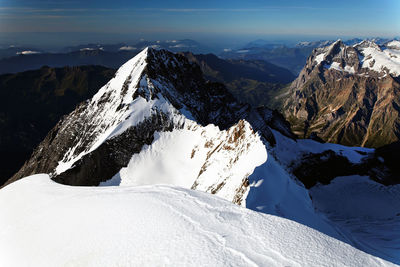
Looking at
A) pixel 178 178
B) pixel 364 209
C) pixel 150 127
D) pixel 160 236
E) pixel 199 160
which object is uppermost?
pixel 160 236

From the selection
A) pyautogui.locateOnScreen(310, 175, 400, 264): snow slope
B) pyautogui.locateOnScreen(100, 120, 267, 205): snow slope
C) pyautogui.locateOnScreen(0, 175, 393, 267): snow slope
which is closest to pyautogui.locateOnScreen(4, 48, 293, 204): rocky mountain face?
pyautogui.locateOnScreen(100, 120, 267, 205): snow slope

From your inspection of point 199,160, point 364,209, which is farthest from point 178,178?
point 364,209

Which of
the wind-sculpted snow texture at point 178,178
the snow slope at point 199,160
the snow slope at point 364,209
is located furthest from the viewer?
the snow slope at point 364,209

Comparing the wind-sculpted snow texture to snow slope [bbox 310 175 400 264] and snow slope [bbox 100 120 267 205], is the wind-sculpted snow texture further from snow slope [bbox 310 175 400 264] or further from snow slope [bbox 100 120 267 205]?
snow slope [bbox 310 175 400 264]

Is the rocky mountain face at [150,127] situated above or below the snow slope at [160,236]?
below

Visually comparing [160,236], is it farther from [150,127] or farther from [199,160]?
[150,127]

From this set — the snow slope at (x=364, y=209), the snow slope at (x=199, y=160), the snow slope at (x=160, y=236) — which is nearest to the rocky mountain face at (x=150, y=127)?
the snow slope at (x=199, y=160)

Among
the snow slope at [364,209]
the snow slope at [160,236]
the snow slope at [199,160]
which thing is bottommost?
the snow slope at [364,209]

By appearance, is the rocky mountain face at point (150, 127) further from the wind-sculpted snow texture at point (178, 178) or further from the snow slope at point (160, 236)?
the snow slope at point (160, 236)
